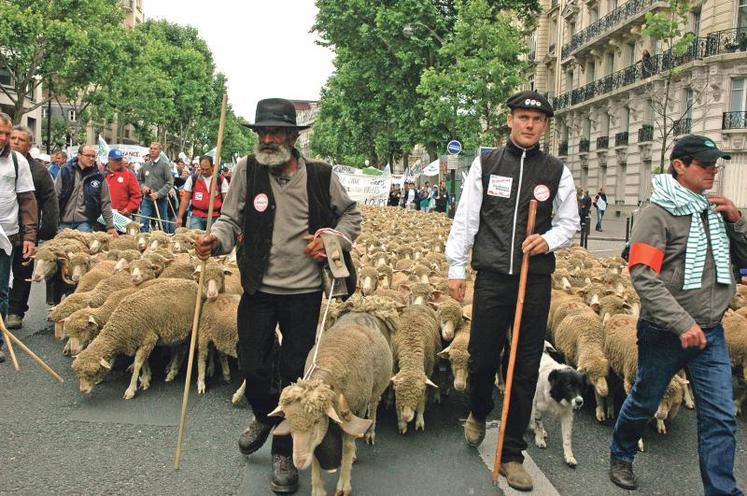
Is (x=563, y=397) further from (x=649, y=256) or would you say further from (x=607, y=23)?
(x=607, y=23)

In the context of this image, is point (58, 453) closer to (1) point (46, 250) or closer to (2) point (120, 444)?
(2) point (120, 444)

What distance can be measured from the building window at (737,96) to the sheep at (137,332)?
28829 millimetres

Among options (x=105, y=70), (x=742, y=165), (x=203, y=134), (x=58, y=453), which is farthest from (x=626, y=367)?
(x=203, y=134)

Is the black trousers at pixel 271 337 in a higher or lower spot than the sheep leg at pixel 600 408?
higher

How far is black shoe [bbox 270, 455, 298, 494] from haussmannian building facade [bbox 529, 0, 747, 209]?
18382mm

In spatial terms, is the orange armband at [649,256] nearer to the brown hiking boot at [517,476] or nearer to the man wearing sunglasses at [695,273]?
the man wearing sunglasses at [695,273]

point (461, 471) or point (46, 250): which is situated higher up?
point (46, 250)

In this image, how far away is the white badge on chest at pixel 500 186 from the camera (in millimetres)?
4223

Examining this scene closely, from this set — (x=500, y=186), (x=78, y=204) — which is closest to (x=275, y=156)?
(x=500, y=186)

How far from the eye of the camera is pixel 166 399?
577 cm

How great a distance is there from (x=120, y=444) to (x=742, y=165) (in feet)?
96.0

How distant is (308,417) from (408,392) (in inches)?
63.4

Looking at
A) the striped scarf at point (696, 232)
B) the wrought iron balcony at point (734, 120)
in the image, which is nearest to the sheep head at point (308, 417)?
the striped scarf at point (696, 232)

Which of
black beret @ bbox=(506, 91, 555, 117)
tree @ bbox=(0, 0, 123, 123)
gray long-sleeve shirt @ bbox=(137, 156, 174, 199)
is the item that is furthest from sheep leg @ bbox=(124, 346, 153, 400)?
tree @ bbox=(0, 0, 123, 123)
